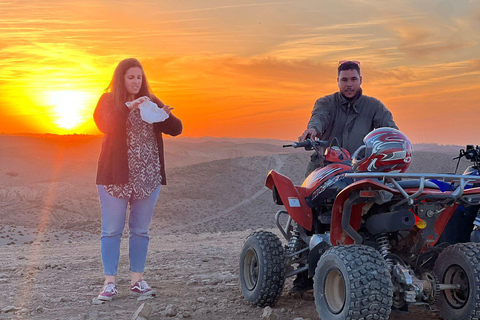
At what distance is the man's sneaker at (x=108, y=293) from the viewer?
599 centimetres

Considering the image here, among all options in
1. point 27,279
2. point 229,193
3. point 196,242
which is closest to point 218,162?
point 229,193

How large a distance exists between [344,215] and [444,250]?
80 centimetres

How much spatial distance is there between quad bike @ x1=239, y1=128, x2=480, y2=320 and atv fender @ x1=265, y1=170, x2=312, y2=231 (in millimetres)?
230

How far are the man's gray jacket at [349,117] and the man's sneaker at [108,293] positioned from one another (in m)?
2.50

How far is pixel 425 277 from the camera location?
450cm

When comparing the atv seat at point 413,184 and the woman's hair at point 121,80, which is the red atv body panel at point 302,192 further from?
the woman's hair at point 121,80

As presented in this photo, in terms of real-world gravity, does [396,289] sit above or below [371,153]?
below

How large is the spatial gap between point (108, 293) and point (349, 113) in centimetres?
289

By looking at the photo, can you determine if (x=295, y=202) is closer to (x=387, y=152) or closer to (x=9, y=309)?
(x=387, y=152)

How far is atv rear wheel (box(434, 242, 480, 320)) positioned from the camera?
4387 millimetres

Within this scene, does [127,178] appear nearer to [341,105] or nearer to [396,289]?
[341,105]

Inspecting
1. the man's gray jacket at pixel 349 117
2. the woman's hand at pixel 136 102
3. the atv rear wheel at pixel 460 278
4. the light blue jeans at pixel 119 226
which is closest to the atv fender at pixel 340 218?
the atv rear wheel at pixel 460 278

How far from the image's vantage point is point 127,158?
598cm

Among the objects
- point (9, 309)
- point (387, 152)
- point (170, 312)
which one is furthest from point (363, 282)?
point (9, 309)
